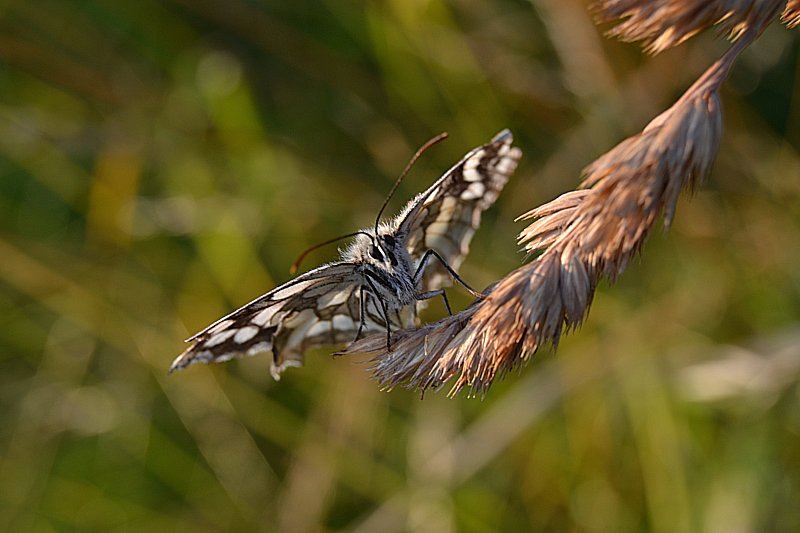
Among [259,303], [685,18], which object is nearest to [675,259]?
[259,303]

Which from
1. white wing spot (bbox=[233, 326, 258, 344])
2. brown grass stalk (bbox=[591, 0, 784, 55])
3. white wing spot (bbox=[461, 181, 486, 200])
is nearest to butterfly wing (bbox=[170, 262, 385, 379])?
white wing spot (bbox=[233, 326, 258, 344])

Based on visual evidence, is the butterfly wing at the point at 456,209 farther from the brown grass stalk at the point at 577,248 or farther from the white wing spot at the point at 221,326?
the brown grass stalk at the point at 577,248

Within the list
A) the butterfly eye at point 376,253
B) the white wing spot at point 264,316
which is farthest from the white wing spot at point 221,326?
the butterfly eye at point 376,253

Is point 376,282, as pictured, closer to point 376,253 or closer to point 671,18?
point 376,253

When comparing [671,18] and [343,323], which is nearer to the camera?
[671,18]

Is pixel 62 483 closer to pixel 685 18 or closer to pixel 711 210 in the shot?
pixel 711 210

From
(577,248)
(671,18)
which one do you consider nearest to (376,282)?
(577,248)

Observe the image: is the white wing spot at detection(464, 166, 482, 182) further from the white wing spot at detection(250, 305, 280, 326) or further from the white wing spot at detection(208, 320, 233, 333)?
the white wing spot at detection(208, 320, 233, 333)
